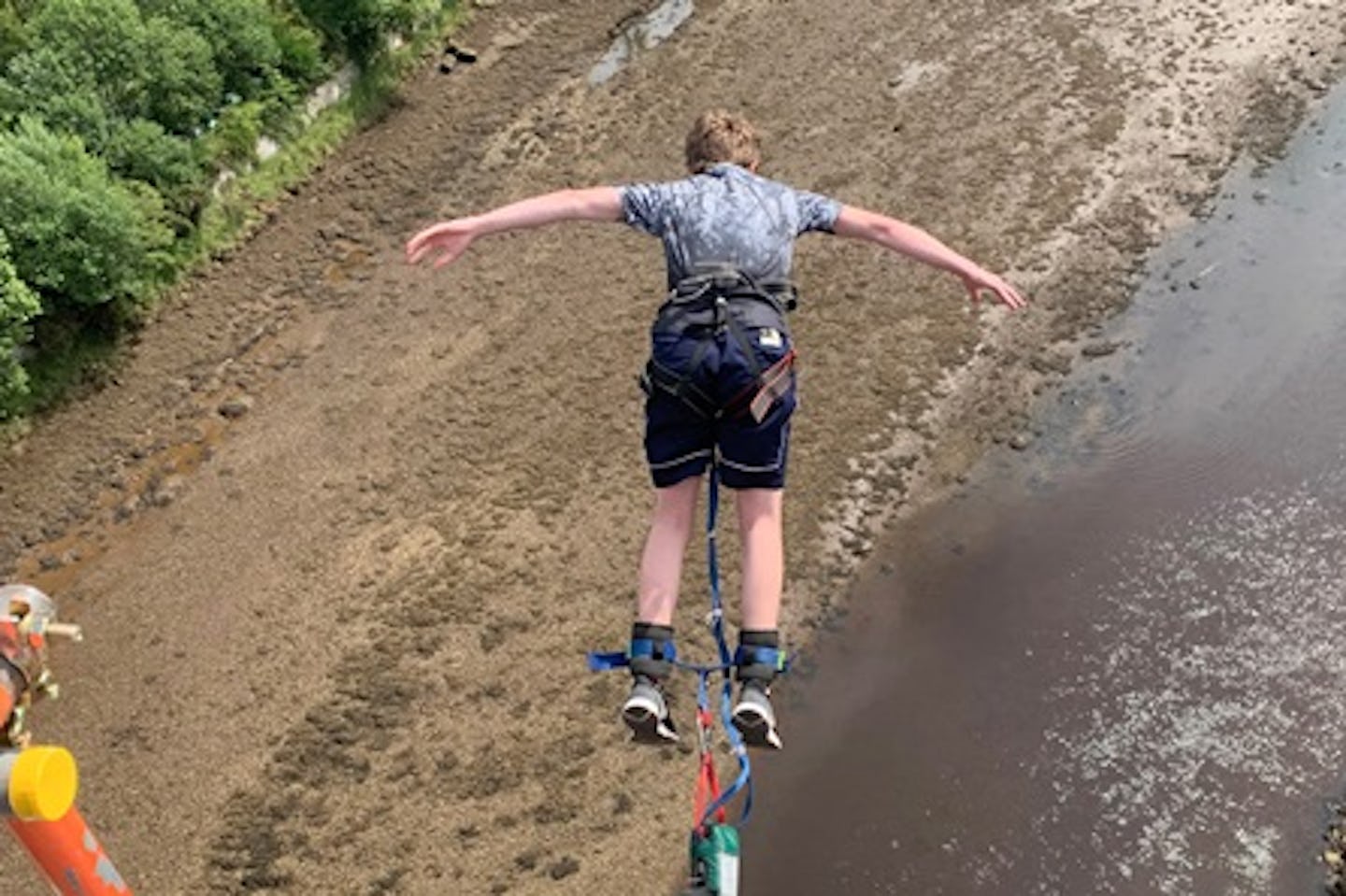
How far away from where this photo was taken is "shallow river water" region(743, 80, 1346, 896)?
28.8 ft

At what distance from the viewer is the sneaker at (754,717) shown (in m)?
5.41

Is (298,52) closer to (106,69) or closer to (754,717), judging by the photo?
(106,69)

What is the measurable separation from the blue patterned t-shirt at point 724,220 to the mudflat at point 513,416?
461 centimetres

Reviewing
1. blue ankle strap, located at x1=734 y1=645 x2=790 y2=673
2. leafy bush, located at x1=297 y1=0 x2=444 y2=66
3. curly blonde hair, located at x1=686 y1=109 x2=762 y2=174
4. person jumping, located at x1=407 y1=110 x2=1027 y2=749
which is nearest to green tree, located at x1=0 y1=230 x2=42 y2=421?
leafy bush, located at x1=297 y1=0 x2=444 y2=66

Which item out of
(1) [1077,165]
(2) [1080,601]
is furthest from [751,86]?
(2) [1080,601]

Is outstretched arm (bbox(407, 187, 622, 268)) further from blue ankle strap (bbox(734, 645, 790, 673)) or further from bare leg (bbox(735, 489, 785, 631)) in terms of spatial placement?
blue ankle strap (bbox(734, 645, 790, 673))

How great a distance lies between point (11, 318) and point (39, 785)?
992 centimetres

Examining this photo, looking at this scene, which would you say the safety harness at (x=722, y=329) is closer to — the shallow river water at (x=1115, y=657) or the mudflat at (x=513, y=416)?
the mudflat at (x=513, y=416)

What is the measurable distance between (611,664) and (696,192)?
2068 millimetres

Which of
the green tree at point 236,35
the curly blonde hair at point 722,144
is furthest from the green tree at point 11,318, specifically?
the curly blonde hair at point 722,144

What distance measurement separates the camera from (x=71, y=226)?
1284 cm

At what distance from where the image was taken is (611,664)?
5746mm

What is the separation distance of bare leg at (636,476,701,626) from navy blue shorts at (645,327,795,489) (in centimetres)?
7

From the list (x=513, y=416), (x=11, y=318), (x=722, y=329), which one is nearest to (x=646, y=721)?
(x=722, y=329)
